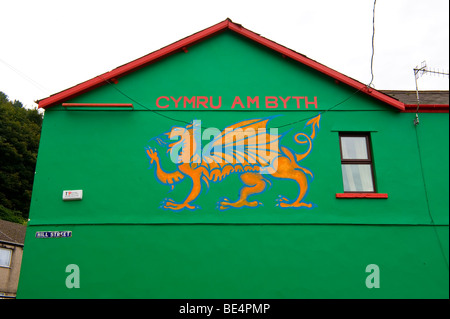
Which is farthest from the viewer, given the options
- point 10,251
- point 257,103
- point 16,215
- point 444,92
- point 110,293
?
A: point 16,215

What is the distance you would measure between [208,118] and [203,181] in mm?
1801

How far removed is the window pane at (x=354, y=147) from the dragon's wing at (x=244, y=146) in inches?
72.3

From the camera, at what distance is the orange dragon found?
34.0 feet

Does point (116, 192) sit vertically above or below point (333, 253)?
above

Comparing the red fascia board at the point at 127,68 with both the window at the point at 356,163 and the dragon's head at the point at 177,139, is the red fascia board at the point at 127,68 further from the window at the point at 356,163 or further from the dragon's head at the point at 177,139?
the window at the point at 356,163

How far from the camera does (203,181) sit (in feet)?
34.3

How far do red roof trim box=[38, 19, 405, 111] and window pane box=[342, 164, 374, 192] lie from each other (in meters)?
1.98

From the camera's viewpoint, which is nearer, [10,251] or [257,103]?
[257,103]

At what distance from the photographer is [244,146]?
10742 millimetres

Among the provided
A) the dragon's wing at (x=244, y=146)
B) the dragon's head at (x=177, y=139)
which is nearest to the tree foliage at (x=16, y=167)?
the dragon's head at (x=177, y=139)

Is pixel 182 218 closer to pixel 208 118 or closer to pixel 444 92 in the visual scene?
pixel 208 118

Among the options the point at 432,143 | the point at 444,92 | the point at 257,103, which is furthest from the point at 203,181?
the point at 444,92

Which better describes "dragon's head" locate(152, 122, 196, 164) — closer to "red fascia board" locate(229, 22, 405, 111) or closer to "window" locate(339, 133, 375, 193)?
"red fascia board" locate(229, 22, 405, 111)

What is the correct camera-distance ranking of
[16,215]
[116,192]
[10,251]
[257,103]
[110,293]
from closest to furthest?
[110,293] < [116,192] < [257,103] < [10,251] < [16,215]
